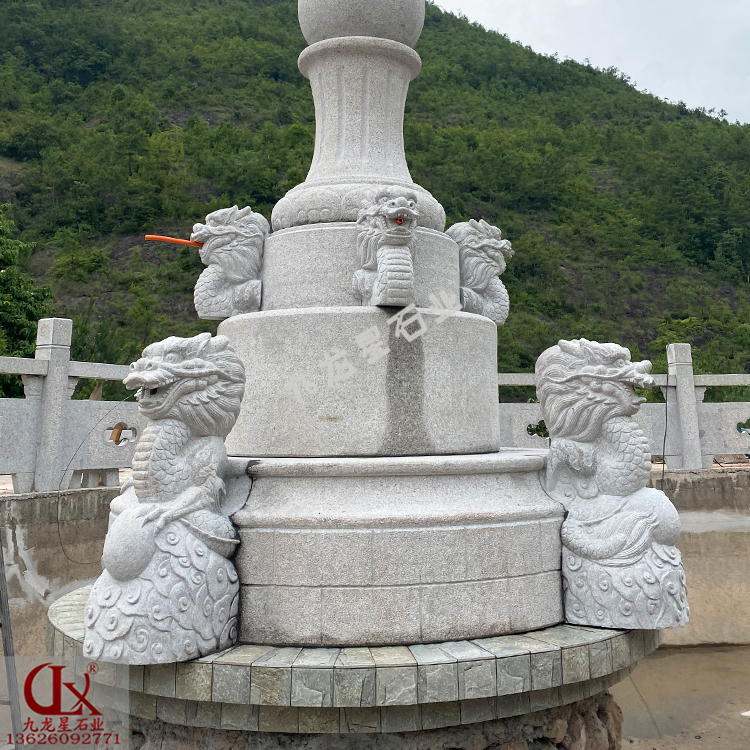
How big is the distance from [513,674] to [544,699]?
32cm

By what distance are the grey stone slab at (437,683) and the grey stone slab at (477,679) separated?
0.03 metres

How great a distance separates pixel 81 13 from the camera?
50000 mm

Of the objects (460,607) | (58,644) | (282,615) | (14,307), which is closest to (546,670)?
(460,607)

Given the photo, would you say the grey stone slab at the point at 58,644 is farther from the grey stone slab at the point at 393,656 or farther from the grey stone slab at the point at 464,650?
the grey stone slab at the point at 464,650

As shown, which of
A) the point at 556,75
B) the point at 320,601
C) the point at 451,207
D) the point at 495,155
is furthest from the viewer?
the point at 556,75

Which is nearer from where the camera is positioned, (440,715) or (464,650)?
(440,715)

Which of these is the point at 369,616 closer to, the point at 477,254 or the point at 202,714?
the point at 202,714

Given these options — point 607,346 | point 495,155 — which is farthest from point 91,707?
point 495,155

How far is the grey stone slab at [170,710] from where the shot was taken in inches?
105

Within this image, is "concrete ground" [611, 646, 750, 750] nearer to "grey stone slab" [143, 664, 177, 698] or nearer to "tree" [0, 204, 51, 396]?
"grey stone slab" [143, 664, 177, 698]

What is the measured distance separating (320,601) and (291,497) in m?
0.48

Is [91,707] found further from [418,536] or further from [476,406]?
[476,406]

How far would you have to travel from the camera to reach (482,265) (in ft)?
14.4

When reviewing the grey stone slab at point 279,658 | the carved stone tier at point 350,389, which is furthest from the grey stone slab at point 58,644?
the carved stone tier at point 350,389
